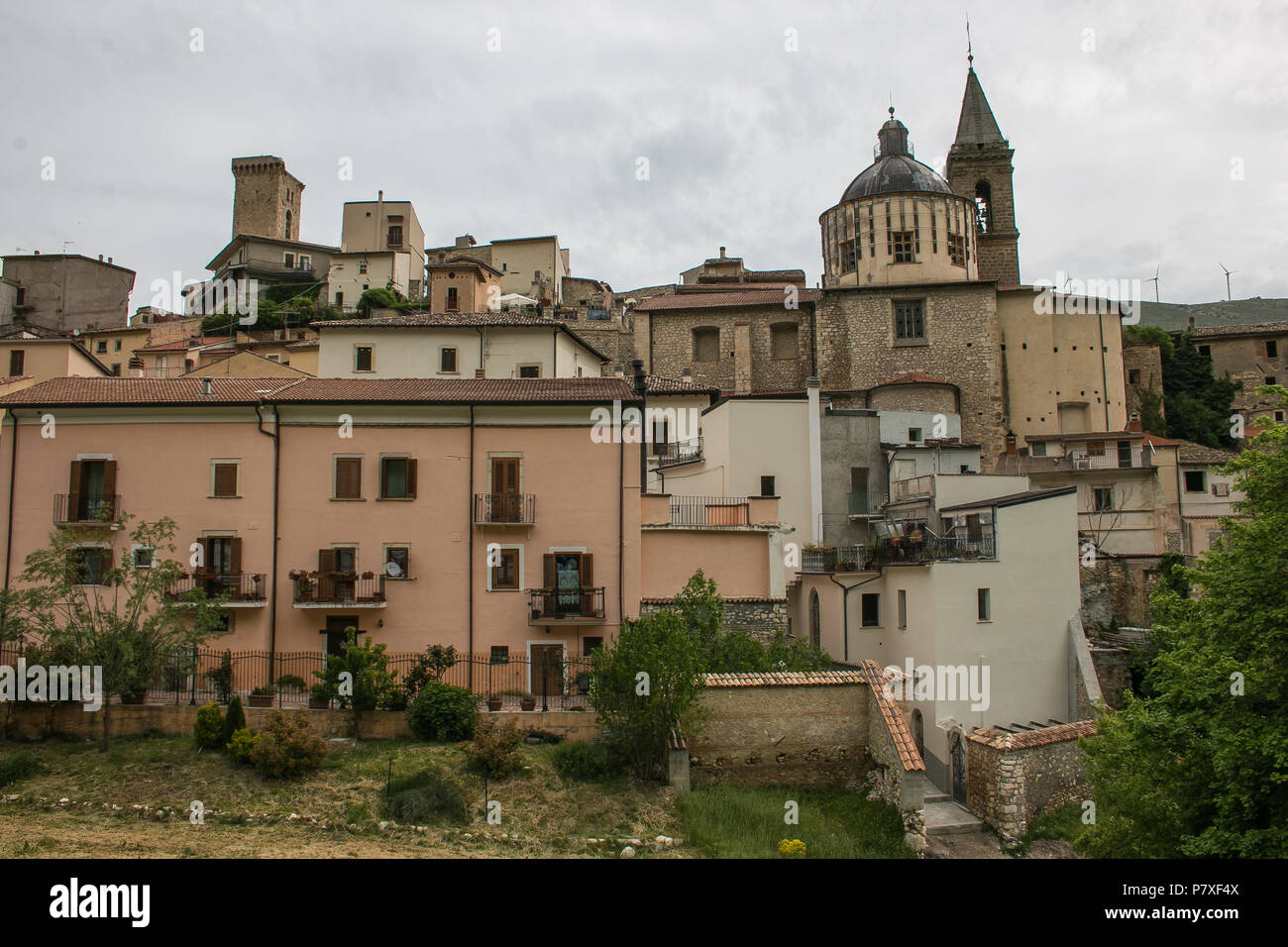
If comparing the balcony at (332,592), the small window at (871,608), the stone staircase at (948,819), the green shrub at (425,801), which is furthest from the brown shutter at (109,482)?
the stone staircase at (948,819)

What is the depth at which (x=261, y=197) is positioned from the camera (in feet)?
286

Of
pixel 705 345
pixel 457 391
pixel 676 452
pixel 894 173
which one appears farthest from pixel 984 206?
pixel 457 391

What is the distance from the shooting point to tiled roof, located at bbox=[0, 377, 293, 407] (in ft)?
82.5

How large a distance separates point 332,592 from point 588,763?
8.68 meters

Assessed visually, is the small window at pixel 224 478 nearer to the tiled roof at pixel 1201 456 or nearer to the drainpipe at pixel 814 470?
the drainpipe at pixel 814 470

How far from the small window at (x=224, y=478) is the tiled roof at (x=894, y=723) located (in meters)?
16.7

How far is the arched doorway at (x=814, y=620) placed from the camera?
31.2 m

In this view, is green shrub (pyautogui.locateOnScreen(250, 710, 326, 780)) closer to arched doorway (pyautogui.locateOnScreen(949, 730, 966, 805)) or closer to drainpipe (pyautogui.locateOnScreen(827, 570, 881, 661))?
arched doorway (pyautogui.locateOnScreen(949, 730, 966, 805))

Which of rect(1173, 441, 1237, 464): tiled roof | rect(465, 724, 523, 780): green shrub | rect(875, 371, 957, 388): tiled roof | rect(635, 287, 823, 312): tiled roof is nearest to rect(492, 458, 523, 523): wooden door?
rect(465, 724, 523, 780): green shrub

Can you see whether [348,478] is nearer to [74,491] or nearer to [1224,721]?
[74,491]

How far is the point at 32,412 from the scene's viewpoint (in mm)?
25281

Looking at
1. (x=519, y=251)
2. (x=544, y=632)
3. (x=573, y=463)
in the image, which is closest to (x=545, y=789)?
(x=544, y=632)
